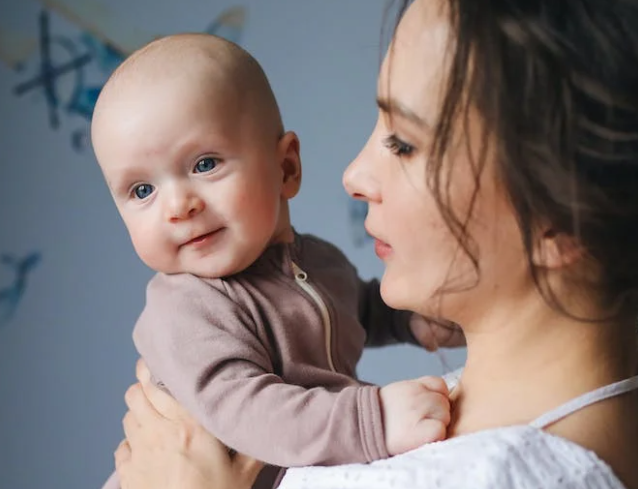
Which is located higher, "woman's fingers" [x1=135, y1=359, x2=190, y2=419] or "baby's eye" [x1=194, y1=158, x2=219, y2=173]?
"baby's eye" [x1=194, y1=158, x2=219, y2=173]

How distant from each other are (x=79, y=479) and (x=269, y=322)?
1.26 m

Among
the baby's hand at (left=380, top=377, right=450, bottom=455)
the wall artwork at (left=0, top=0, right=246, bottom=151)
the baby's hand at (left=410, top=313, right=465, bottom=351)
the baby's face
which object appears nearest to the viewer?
the baby's hand at (left=380, top=377, right=450, bottom=455)

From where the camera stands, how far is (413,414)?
2.59 feet

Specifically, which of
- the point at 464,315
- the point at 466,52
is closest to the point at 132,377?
the point at 464,315

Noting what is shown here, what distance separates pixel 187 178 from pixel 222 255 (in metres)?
0.09

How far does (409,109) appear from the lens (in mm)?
736

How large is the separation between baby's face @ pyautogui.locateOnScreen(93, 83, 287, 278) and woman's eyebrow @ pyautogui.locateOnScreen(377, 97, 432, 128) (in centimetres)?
22

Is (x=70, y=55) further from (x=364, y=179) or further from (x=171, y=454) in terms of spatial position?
(x=364, y=179)

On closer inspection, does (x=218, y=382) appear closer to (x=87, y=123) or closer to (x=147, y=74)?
(x=147, y=74)

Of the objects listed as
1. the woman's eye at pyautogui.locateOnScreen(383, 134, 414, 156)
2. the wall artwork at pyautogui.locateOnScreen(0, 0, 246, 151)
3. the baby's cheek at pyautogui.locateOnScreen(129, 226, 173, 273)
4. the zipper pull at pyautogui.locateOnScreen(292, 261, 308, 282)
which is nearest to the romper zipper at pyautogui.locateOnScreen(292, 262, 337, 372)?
the zipper pull at pyautogui.locateOnScreen(292, 261, 308, 282)

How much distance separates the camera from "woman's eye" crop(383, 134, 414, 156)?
76 centimetres

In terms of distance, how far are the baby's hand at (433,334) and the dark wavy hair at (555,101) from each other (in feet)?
1.50

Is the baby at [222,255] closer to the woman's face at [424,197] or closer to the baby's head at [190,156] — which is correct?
the baby's head at [190,156]

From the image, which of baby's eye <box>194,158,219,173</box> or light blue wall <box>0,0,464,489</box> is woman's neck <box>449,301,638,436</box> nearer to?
baby's eye <box>194,158,219,173</box>
